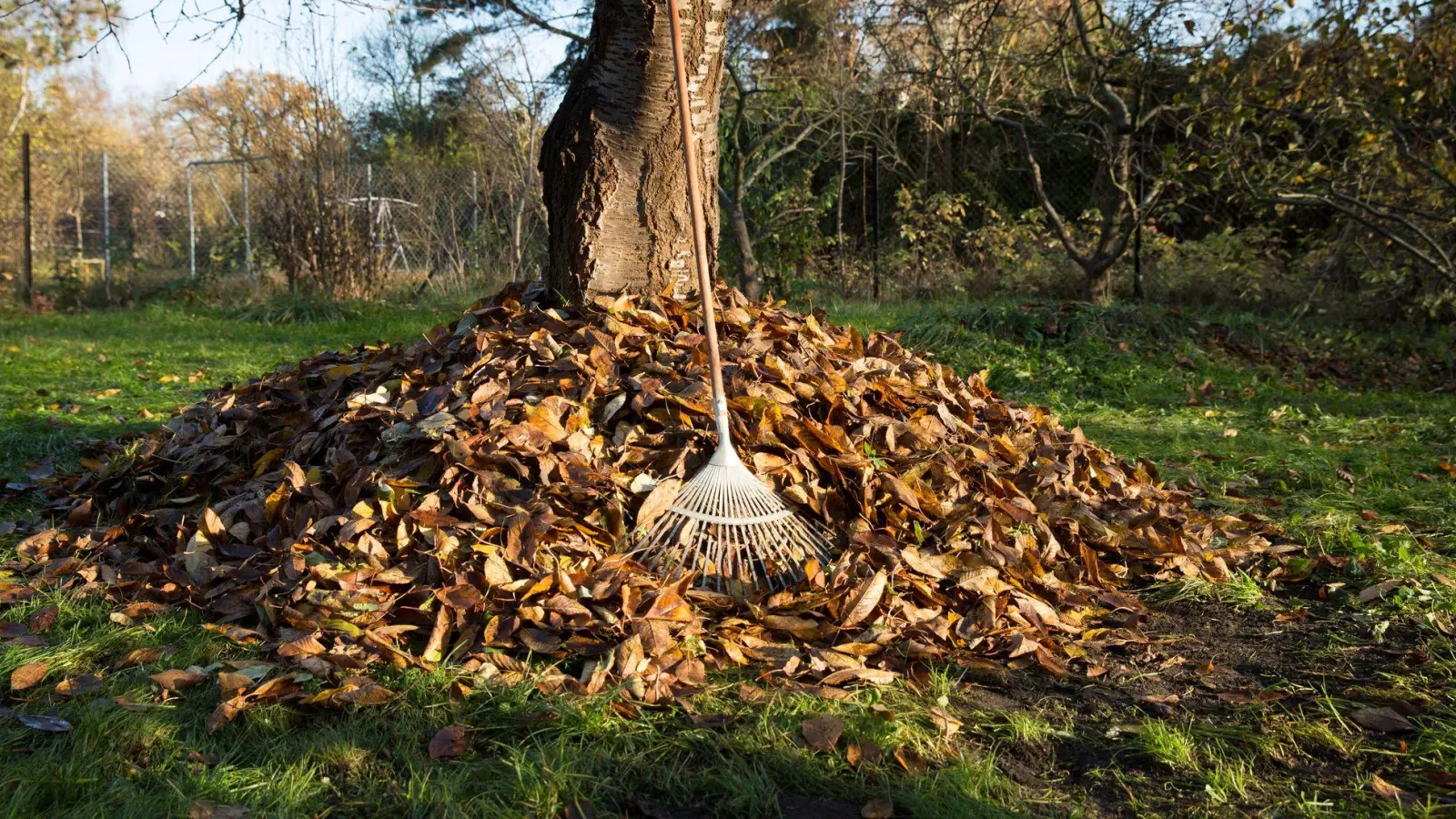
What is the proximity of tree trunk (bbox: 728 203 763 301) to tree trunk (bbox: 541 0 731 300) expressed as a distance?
6490 mm

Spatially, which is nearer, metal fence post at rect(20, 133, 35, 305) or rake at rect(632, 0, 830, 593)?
rake at rect(632, 0, 830, 593)

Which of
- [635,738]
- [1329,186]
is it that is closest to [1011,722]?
[635,738]

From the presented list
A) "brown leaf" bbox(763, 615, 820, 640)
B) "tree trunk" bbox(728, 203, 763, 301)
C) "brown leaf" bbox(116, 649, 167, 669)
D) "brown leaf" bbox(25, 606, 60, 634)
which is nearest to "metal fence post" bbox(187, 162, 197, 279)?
"tree trunk" bbox(728, 203, 763, 301)

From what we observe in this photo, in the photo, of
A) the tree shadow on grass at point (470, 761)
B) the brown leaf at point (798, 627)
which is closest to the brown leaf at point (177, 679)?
the tree shadow on grass at point (470, 761)

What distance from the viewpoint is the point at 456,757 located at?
2.09m

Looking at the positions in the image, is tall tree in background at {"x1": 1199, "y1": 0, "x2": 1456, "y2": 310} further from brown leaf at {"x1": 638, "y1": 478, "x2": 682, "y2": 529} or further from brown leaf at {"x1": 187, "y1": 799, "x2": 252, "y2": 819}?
brown leaf at {"x1": 187, "y1": 799, "x2": 252, "y2": 819}

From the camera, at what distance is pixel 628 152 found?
3889 millimetres

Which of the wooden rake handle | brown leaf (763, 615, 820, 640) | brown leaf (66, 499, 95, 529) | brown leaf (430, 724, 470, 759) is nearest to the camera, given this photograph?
brown leaf (430, 724, 470, 759)

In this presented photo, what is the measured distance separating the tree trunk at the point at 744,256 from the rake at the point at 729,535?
7.62 metres

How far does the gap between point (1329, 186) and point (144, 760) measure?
26.9 ft

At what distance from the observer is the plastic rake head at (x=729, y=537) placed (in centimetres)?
292

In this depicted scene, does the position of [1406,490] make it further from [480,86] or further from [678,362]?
[480,86]

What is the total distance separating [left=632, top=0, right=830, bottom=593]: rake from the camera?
2.92 meters

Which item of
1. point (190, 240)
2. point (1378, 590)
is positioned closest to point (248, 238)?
point (190, 240)
